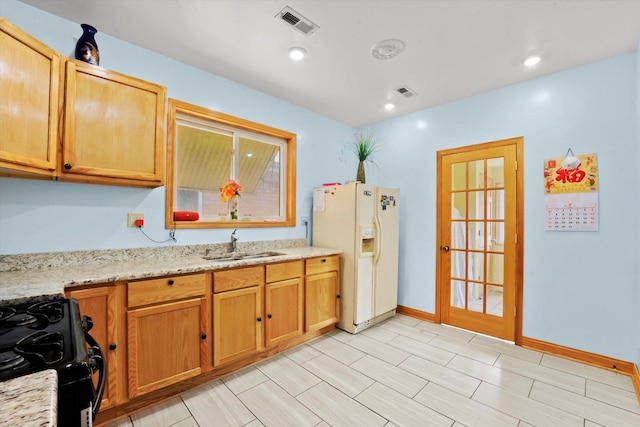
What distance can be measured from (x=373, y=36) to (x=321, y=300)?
97.3 inches

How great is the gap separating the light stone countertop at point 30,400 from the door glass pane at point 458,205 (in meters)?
3.48

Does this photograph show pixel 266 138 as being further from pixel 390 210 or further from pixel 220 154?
pixel 390 210

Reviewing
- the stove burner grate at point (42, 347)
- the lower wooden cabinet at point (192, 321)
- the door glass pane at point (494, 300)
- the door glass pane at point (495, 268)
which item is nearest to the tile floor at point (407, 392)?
the lower wooden cabinet at point (192, 321)

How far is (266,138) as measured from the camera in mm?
3275

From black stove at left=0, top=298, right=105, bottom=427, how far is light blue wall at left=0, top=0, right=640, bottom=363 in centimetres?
106

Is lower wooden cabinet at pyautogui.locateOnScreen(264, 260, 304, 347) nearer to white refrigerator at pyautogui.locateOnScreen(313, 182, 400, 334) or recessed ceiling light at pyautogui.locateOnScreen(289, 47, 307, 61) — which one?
white refrigerator at pyautogui.locateOnScreen(313, 182, 400, 334)

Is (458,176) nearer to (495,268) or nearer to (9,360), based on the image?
(495,268)

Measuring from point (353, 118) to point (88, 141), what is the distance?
3.01 meters

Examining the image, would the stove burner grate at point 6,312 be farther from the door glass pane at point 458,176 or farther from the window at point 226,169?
the door glass pane at point 458,176

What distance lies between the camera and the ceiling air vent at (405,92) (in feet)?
9.75

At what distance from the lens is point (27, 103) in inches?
59.5

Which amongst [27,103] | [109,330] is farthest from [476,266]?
[27,103]

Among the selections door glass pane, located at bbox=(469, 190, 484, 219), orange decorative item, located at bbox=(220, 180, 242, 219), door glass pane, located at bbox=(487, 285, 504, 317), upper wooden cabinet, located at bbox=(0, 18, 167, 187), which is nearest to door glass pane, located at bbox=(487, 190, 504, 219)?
door glass pane, located at bbox=(469, 190, 484, 219)

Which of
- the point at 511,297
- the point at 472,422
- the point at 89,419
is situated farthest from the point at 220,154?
the point at 511,297
